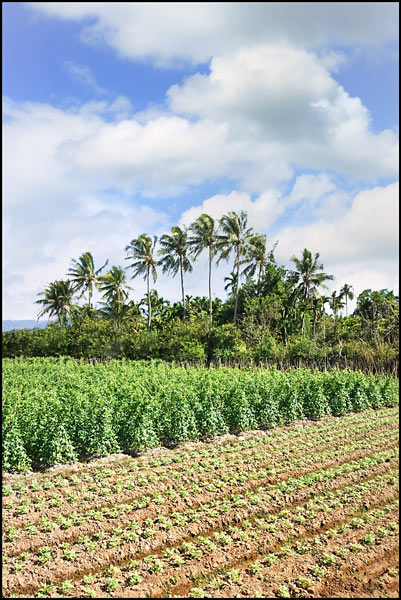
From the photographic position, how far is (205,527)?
5.91 metres

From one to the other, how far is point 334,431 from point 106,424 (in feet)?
19.4

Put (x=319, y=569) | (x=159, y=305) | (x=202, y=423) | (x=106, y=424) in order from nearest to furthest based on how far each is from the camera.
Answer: (x=319, y=569) → (x=106, y=424) → (x=202, y=423) → (x=159, y=305)

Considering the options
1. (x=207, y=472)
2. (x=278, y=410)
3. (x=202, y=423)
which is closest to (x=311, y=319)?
(x=278, y=410)

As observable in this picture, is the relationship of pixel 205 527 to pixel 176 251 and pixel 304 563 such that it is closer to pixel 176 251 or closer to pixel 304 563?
pixel 304 563

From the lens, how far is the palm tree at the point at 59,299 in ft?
143

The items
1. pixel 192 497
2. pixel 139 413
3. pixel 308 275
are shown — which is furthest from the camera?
pixel 308 275

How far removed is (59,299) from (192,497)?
128ft

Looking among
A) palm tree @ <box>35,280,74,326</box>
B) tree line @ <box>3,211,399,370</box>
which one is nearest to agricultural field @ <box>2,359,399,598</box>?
A: tree line @ <box>3,211,399,370</box>

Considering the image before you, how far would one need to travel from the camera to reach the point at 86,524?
5.92m

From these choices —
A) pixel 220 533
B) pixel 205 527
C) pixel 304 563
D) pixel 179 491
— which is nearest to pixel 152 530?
pixel 205 527

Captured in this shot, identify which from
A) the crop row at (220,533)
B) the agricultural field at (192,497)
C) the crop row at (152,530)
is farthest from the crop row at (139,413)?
the crop row at (220,533)

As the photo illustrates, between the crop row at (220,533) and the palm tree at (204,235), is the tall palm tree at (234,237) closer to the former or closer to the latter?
the palm tree at (204,235)

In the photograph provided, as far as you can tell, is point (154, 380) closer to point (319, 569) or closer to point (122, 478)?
point (122, 478)

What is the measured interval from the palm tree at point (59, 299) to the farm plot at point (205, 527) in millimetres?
36451
